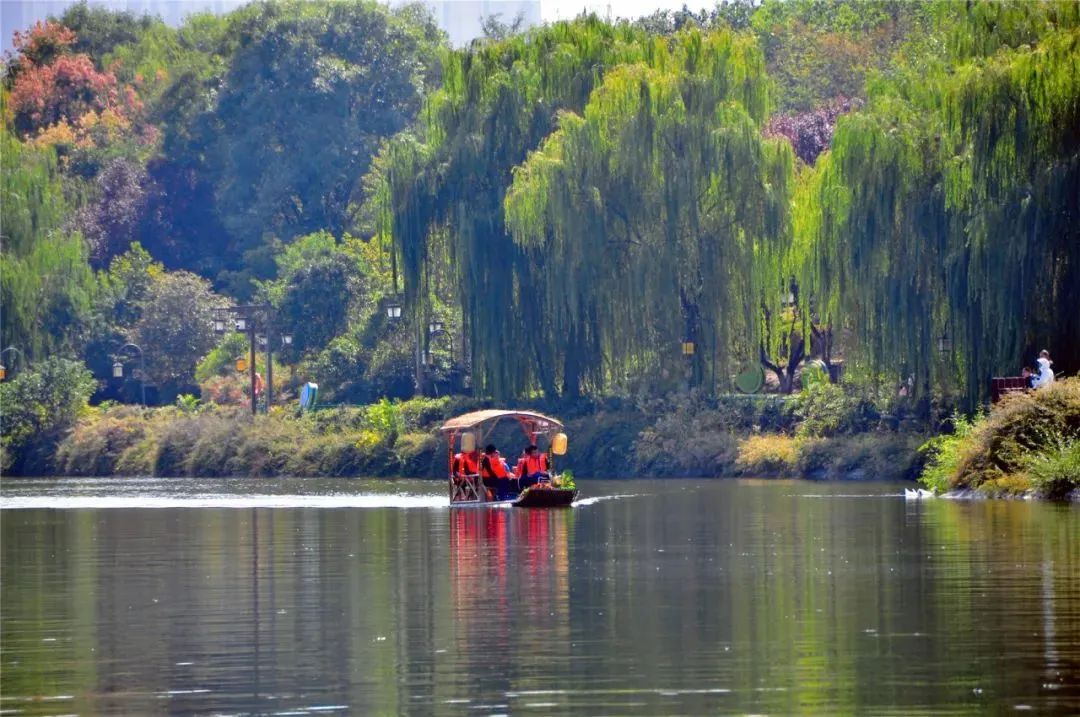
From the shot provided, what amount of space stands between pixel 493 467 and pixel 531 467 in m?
0.79

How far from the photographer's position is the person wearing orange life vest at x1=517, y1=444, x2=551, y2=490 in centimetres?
4016

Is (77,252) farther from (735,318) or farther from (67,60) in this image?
(67,60)

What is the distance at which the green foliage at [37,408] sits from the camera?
207 ft

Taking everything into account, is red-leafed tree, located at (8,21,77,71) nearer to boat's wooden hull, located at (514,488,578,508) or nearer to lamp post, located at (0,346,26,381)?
lamp post, located at (0,346,26,381)

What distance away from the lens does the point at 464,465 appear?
40.2 m

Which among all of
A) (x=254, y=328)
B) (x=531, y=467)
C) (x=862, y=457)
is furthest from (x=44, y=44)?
(x=531, y=467)

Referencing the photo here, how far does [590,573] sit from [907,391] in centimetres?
2628

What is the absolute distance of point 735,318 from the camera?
171 ft

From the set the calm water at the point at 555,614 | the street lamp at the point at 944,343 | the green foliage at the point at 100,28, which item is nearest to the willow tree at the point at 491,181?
the street lamp at the point at 944,343

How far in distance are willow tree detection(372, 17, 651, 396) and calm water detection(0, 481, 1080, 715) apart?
18556mm

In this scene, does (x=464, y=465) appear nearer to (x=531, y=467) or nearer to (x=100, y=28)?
(x=531, y=467)

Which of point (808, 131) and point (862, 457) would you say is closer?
point (862, 457)

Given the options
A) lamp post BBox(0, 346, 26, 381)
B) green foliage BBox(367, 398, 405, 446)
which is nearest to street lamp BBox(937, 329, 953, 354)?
green foliage BBox(367, 398, 405, 446)

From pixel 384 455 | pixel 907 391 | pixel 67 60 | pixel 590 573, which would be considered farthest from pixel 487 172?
pixel 67 60
